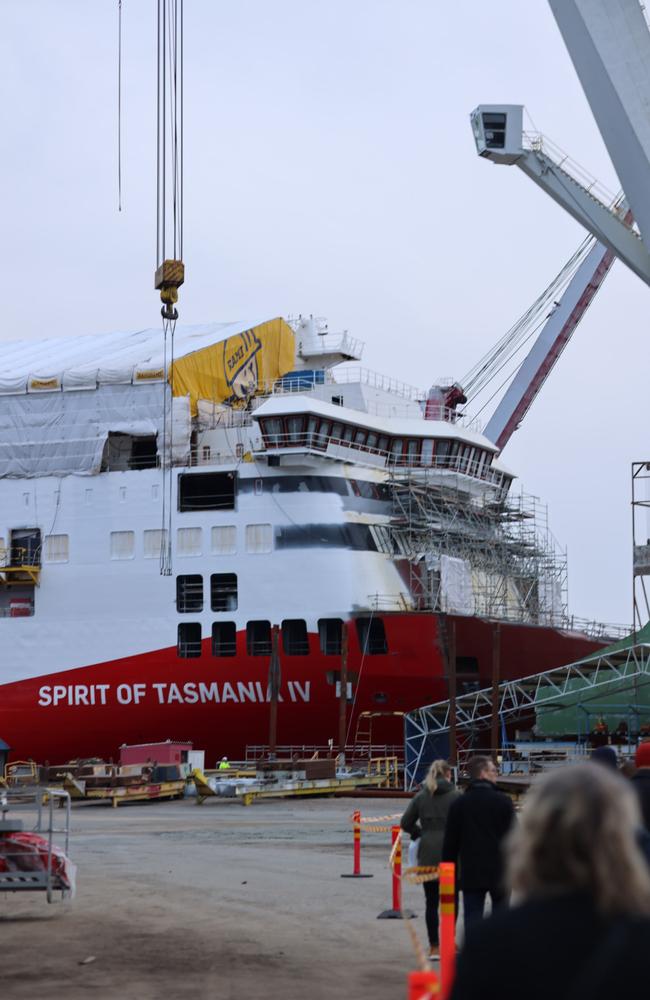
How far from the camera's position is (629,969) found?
3193 millimetres

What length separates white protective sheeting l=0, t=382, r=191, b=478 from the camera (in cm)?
5019

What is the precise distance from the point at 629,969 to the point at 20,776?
4049cm

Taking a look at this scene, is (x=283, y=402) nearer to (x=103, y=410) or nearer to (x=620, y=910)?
(x=103, y=410)

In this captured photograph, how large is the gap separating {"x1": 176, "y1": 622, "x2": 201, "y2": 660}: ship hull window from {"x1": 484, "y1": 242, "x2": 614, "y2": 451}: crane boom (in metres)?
18.6

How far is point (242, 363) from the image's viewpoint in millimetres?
54500

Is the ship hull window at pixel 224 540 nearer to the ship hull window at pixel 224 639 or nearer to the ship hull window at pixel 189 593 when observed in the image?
the ship hull window at pixel 189 593

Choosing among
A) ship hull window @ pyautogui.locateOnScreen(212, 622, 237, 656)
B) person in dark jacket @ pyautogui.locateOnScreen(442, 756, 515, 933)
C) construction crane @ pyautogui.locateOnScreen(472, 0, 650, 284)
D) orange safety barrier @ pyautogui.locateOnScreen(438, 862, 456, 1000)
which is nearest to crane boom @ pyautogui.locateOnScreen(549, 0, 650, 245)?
construction crane @ pyautogui.locateOnScreen(472, 0, 650, 284)

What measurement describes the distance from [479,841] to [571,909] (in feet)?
20.4

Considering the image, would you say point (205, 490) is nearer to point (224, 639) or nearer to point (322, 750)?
point (224, 639)

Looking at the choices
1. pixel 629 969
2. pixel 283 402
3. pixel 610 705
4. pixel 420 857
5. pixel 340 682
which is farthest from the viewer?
pixel 283 402

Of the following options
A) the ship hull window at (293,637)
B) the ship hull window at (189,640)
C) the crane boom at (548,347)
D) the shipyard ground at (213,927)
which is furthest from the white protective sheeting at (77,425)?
the shipyard ground at (213,927)

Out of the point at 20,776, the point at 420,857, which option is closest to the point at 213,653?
the point at 20,776

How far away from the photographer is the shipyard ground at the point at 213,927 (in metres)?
10.5

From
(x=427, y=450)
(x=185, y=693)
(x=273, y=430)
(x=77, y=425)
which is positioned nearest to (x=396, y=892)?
(x=185, y=693)
